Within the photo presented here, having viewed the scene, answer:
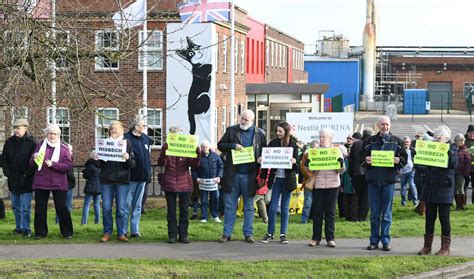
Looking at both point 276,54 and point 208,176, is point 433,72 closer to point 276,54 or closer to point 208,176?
point 276,54

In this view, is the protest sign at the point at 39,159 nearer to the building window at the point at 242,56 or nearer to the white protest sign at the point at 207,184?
the white protest sign at the point at 207,184

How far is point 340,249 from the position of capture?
1309 cm

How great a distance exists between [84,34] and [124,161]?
196 cm

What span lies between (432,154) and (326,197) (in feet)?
5.72

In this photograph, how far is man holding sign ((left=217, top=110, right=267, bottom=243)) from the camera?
13391 millimetres

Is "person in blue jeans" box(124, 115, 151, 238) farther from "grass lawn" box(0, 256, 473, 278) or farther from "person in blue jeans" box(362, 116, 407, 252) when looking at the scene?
"person in blue jeans" box(362, 116, 407, 252)

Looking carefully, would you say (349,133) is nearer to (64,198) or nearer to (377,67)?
(64,198)

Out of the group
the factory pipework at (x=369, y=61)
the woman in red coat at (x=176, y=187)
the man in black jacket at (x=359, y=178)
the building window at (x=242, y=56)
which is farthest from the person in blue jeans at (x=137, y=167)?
the factory pipework at (x=369, y=61)

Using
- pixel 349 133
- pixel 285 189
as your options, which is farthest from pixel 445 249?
pixel 349 133

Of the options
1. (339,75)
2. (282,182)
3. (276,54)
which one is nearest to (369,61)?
(339,75)

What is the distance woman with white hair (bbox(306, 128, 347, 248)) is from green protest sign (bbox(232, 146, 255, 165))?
0.97m

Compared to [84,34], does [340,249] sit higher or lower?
lower

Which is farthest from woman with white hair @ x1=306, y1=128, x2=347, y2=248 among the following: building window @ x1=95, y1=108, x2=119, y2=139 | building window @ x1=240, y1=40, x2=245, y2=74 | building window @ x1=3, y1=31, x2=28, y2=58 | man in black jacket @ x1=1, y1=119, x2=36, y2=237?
building window @ x1=240, y1=40, x2=245, y2=74

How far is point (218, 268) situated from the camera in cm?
1122
